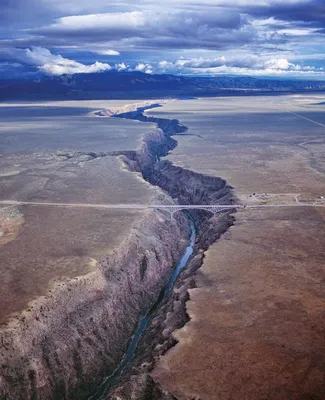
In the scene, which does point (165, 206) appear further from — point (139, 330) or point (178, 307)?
point (178, 307)

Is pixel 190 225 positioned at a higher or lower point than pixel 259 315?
lower

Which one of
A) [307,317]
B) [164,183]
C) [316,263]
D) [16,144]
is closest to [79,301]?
[307,317]

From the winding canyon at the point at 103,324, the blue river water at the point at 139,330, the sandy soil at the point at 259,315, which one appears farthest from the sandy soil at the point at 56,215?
the sandy soil at the point at 259,315

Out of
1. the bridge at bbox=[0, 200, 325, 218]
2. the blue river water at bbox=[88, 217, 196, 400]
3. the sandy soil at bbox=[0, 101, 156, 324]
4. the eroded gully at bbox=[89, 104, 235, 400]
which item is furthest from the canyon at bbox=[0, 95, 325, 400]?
the bridge at bbox=[0, 200, 325, 218]

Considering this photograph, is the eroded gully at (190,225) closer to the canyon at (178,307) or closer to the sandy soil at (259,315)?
the canyon at (178,307)

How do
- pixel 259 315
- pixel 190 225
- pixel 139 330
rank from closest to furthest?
pixel 259 315 < pixel 139 330 < pixel 190 225

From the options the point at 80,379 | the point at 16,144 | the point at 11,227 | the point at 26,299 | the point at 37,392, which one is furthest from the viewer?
the point at 16,144

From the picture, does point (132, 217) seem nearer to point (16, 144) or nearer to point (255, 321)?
point (255, 321)

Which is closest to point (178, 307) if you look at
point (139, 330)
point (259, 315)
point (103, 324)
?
point (139, 330)
